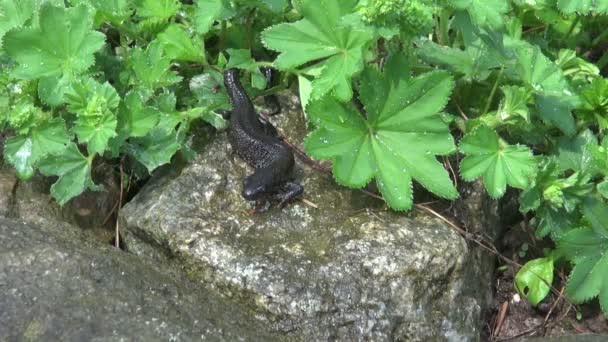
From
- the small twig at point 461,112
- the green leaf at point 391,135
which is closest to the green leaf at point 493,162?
the green leaf at point 391,135

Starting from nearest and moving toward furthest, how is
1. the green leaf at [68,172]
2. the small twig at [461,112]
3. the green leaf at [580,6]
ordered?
the green leaf at [68,172]
the green leaf at [580,6]
the small twig at [461,112]

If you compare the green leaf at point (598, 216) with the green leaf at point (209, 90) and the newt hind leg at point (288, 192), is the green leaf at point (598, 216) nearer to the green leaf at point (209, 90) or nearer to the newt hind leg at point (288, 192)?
the newt hind leg at point (288, 192)

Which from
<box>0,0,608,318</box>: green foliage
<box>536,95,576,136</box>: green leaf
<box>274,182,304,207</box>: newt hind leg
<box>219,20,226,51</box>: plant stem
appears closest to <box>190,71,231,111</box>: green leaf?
<box>0,0,608,318</box>: green foliage

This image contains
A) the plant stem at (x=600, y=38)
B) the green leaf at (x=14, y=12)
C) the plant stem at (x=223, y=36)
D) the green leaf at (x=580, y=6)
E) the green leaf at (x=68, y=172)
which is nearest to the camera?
the green leaf at (x=68, y=172)

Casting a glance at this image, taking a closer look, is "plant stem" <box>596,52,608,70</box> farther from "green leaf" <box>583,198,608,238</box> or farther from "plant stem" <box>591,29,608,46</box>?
"green leaf" <box>583,198,608,238</box>

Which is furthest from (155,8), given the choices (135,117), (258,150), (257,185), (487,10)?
(487,10)

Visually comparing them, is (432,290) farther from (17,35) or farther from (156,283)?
(17,35)

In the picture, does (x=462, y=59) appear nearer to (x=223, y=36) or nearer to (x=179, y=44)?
(x=223, y=36)
